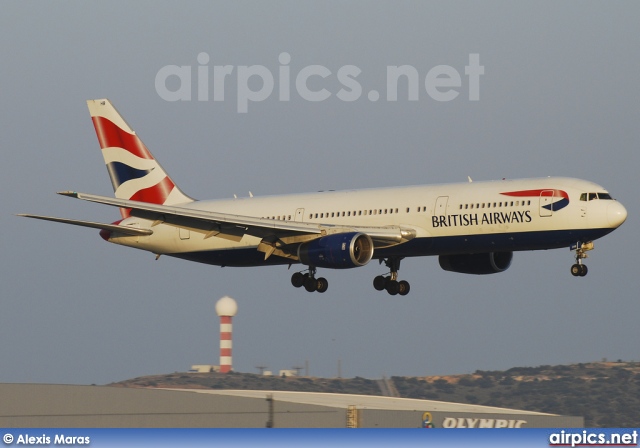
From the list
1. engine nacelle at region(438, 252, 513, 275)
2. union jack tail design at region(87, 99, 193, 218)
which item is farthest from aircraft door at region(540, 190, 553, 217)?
union jack tail design at region(87, 99, 193, 218)

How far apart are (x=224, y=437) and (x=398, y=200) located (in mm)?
29319

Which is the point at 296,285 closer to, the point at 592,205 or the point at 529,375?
the point at 592,205

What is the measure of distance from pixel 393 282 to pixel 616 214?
569 inches

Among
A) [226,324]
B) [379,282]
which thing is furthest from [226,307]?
[379,282]

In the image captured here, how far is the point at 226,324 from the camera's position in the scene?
132875 mm

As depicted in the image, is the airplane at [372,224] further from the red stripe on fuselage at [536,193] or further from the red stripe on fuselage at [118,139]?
the red stripe on fuselage at [118,139]

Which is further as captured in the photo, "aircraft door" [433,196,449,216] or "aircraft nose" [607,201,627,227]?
"aircraft door" [433,196,449,216]

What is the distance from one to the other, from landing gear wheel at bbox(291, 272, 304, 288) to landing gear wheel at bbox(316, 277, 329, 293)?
85cm

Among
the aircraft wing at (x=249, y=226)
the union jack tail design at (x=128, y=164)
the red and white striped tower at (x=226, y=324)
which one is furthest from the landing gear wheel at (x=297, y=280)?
the red and white striped tower at (x=226, y=324)

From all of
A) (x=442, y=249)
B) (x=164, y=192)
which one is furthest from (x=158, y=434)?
(x=164, y=192)

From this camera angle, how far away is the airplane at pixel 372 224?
184 feet

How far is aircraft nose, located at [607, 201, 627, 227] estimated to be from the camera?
182 feet

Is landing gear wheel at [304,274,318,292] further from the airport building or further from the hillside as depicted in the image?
the hillside

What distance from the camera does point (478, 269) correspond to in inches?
2552
